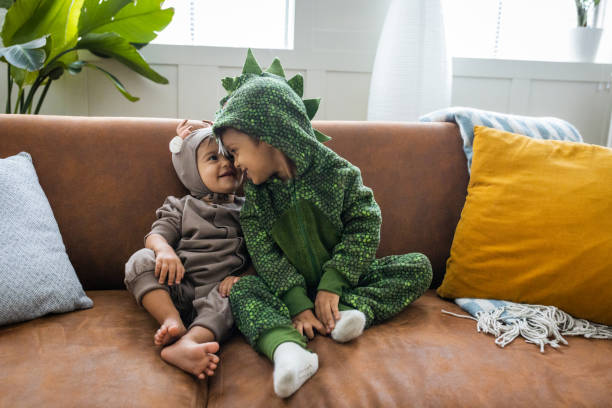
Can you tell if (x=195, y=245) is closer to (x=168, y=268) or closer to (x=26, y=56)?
(x=168, y=268)

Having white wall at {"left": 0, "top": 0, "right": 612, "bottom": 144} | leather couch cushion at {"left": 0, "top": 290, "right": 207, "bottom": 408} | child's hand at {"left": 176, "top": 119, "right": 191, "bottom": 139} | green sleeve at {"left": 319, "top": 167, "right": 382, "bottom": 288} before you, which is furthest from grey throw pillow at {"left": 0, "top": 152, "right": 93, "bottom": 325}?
white wall at {"left": 0, "top": 0, "right": 612, "bottom": 144}

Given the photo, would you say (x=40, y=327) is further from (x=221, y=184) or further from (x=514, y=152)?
(x=514, y=152)

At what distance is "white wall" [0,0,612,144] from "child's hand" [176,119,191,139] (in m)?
0.91

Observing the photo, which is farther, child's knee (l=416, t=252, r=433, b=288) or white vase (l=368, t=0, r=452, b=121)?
white vase (l=368, t=0, r=452, b=121)

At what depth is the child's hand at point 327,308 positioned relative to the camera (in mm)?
1144

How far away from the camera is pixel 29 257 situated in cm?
109

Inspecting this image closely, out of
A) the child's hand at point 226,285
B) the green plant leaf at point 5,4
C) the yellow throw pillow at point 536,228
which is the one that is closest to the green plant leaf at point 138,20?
the green plant leaf at point 5,4

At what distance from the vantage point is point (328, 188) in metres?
1.27

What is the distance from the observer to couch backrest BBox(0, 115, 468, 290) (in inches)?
54.5

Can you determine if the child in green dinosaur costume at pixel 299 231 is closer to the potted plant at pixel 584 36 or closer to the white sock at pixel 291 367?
the white sock at pixel 291 367

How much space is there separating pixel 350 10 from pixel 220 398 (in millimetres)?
2055

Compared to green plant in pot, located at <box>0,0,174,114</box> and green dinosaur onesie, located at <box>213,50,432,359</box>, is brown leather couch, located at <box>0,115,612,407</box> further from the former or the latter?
green plant in pot, located at <box>0,0,174,114</box>

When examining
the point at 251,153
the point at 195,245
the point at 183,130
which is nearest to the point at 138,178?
the point at 183,130

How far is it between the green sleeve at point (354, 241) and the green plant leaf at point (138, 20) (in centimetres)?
125
